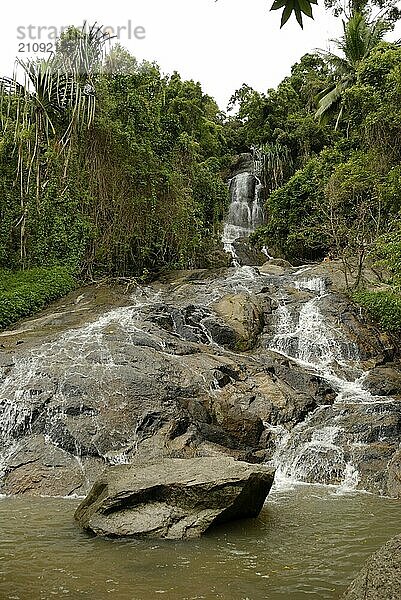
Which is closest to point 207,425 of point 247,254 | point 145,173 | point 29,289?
point 29,289

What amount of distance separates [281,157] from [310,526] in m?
26.8

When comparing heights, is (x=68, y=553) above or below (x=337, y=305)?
below

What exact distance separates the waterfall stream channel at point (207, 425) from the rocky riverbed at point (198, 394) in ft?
0.10

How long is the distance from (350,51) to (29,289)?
691 inches

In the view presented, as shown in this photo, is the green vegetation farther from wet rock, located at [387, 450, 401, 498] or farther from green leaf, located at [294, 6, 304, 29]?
green leaf, located at [294, 6, 304, 29]

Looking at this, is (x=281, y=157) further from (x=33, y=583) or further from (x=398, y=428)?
(x=33, y=583)

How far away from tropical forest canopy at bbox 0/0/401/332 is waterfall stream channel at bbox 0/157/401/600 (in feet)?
9.15

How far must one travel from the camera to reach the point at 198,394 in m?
11.7

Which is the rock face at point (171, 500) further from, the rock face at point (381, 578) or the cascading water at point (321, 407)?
the cascading water at point (321, 407)

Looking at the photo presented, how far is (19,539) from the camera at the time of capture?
6.51 m

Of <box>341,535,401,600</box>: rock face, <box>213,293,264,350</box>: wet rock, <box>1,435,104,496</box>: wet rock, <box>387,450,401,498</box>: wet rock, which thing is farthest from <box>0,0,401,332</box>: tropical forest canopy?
<box>341,535,401,600</box>: rock face

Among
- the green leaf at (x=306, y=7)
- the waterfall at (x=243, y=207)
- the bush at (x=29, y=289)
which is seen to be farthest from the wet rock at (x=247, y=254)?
the green leaf at (x=306, y=7)

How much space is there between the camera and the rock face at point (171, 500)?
6.71 metres

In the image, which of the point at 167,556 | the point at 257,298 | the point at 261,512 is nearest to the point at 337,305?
the point at 257,298
